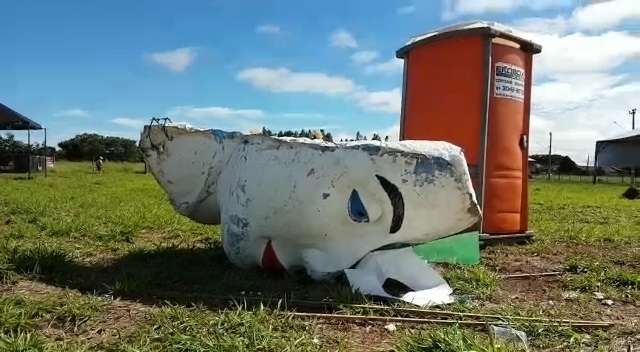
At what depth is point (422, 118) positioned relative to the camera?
21.4 feet

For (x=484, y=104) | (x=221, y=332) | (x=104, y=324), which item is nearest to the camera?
(x=221, y=332)

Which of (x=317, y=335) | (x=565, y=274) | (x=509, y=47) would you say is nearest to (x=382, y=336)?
(x=317, y=335)

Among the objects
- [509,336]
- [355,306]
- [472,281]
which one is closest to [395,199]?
[355,306]

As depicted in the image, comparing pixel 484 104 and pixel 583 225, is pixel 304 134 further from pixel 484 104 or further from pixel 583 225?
pixel 583 225

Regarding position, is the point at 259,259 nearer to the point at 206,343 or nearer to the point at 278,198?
the point at 278,198

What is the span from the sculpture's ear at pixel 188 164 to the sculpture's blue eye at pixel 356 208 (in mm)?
1376

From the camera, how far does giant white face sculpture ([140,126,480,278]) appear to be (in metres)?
3.94

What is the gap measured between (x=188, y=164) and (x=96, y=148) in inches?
1839

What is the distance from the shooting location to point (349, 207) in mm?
4031

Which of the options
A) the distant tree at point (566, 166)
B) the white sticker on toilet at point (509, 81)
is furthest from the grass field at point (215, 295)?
the distant tree at point (566, 166)

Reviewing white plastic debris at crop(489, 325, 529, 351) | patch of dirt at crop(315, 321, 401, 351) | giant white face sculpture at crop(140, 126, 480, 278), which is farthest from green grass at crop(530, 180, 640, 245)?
patch of dirt at crop(315, 321, 401, 351)

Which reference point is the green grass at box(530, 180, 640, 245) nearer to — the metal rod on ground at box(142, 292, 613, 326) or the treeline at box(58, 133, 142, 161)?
the metal rod on ground at box(142, 292, 613, 326)

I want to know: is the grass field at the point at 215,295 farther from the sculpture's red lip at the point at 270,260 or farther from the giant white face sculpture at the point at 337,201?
the giant white face sculpture at the point at 337,201

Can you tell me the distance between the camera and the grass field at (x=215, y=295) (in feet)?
9.42
